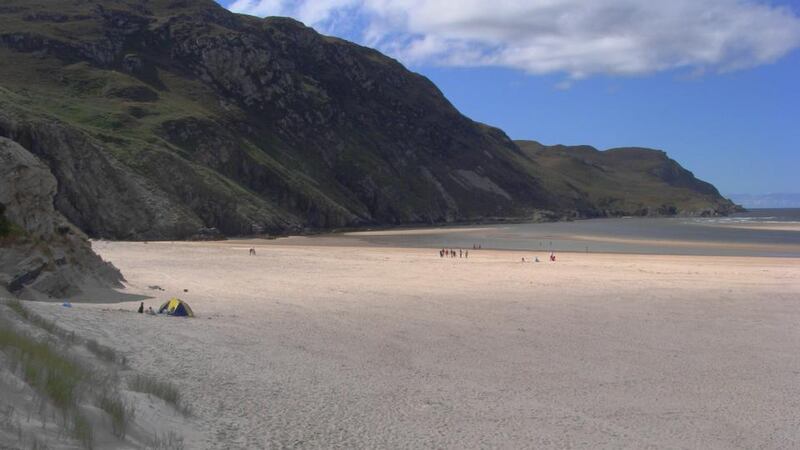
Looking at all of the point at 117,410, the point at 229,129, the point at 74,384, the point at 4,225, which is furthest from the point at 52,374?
the point at 229,129

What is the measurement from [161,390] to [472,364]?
5519 millimetres

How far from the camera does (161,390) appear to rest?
7.54 m

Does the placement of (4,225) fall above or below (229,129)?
below

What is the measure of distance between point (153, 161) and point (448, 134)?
9670 centimetres

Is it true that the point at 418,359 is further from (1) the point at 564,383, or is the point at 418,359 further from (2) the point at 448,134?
(2) the point at 448,134

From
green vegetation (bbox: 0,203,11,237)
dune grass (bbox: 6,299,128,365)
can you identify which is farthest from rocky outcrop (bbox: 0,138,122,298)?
dune grass (bbox: 6,299,128,365)

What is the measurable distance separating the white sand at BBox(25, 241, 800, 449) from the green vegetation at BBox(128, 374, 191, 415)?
0.23 meters

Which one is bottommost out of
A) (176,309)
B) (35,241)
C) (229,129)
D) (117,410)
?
(176,309)

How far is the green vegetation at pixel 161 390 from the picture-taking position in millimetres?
7318

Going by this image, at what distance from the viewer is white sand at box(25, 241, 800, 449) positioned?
25.1 feet

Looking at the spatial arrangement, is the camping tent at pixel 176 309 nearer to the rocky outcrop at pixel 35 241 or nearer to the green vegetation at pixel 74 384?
the rocky outcrop at pixel 35 241

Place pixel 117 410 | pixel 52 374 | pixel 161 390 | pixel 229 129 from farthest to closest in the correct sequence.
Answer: pixel 229 129, pixel 161 390, pixel 52 374, pixel 117 410

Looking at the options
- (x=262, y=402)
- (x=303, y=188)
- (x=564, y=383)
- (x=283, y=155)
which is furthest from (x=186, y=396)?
(x=283, y=155)

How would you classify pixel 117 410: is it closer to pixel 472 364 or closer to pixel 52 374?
pixel 52 374
